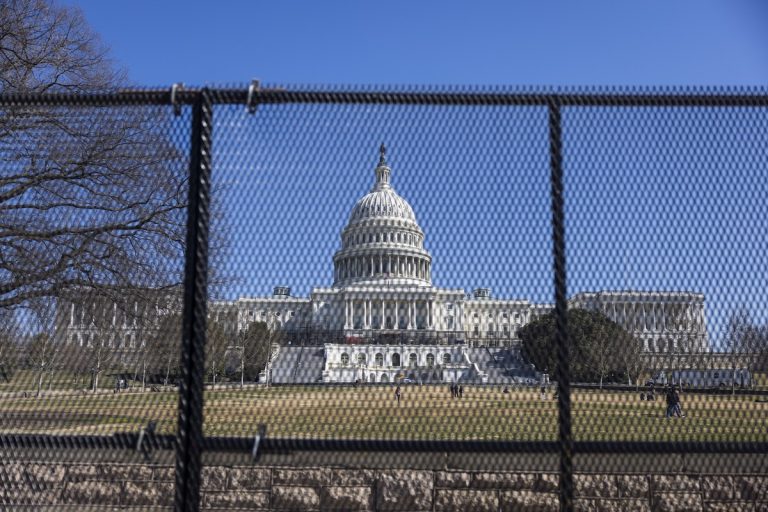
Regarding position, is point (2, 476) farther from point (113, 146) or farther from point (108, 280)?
point (113, 146)

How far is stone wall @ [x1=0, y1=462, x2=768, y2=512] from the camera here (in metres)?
6.05

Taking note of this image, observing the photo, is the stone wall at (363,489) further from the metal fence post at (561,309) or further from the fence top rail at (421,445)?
the metal fence post at (561,309)

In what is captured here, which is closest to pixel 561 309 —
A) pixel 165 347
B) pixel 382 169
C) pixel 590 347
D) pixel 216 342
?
pixel 590 347

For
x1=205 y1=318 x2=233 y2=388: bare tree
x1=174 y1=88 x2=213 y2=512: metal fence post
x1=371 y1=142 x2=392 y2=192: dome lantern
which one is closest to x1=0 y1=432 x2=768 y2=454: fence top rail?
x1=174 y1=88 x2=213 y2=512: metal fence post

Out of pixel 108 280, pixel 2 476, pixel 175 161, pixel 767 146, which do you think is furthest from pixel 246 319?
pixel 767 146

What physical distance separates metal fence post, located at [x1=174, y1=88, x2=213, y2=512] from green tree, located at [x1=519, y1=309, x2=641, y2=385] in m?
2.98

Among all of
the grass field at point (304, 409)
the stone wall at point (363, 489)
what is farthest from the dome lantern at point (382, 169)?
the stone wall at point (363, 489)

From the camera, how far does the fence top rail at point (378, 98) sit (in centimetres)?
467

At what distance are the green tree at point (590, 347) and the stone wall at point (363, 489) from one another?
3.64 ft

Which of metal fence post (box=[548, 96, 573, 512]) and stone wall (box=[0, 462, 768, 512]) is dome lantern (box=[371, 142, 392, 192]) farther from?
stone wall (box=[0, 462, 768, 512])

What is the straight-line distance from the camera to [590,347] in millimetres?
5945

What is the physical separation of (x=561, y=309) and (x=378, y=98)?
222cm

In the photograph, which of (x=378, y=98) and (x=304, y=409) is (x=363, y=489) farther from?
(x=378, y=98)

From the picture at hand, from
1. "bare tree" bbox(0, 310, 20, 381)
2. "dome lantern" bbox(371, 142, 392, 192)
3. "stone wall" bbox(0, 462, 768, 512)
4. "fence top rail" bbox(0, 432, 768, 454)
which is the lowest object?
"stone wall" bbox(0, 462, 768, 512)
